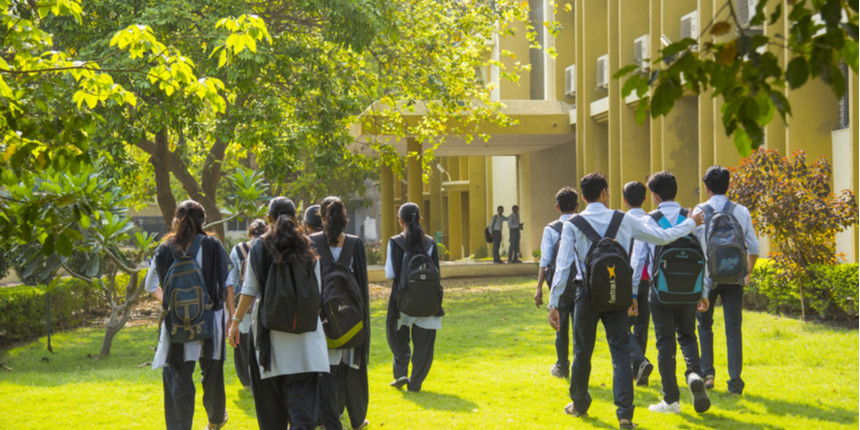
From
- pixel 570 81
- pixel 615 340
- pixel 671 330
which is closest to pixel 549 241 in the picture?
pixel 671 330

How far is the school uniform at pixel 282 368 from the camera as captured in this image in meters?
6.27

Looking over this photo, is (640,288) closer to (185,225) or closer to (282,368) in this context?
(282,368)

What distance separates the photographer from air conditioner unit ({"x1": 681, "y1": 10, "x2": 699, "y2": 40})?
20692 millimetres

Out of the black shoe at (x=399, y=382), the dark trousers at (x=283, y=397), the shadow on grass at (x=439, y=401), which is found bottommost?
the shadow on grass at (x=439, y=401)

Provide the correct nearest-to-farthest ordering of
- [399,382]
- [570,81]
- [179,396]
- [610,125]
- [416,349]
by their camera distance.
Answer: [179,396] < [416,349] < [399,382] < [610,125] < [570,81]

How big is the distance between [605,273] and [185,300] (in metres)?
2.82

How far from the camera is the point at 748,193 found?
48.6ft

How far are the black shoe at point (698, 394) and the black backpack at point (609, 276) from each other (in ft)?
3.19

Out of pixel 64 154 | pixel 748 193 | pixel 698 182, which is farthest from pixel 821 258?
pixel 64 154

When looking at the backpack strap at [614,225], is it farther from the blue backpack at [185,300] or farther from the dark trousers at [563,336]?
the blue backpack at [185,300]

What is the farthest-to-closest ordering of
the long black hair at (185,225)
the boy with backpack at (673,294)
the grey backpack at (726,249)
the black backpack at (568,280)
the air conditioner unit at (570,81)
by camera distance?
the air conditioner unit at (570,81) < the grey backpack at (726,249) < the boy with backpack at (673,294) < the black backpack at (568,280) < the long black hair at (185,225)

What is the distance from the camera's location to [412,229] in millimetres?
9141

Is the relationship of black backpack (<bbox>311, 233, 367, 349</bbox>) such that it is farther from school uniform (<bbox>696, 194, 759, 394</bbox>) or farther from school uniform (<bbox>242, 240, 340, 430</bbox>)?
school uniform (<bbox>696, 194, 759, 394</bbox>)

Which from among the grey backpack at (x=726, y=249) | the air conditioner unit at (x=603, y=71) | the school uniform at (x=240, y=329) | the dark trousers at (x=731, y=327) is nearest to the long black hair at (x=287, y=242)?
the school uniform at (x=240, y=329)
